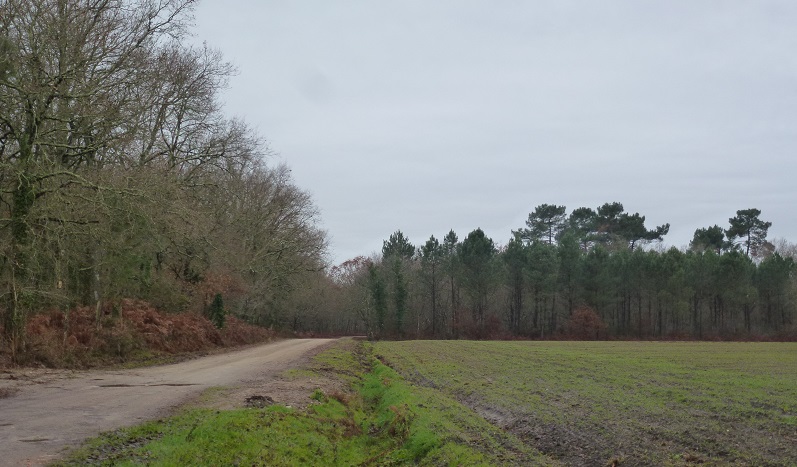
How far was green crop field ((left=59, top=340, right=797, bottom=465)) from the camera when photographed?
11.1 meters

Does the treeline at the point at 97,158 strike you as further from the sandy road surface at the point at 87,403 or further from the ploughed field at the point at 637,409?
the ploughed field at the point at 637,409

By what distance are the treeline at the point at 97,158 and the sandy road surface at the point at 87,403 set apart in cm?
453

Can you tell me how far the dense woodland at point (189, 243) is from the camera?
2145cm

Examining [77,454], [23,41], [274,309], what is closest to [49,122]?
[23,41]

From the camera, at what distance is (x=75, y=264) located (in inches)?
1126

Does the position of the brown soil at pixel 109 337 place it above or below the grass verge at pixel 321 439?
above

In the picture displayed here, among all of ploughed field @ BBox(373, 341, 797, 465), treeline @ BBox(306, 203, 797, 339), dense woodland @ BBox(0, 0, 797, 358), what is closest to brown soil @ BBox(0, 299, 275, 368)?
dense woodland @ BBox(0, 0, 797, 358)

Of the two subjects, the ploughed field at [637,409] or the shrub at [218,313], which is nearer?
the ploughed field at [637,409]

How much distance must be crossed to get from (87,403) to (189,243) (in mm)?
21541

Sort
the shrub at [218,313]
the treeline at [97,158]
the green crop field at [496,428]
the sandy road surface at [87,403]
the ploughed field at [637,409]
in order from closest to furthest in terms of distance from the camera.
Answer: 1. the sandy road surface at [87,403]
2. the green crop field at [496,428]
3. the ploughed field at [637,409]
4. the treeline at [97,158]
5. the shrub at [218,313]

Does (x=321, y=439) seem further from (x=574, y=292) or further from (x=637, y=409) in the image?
(x=574, y=292)

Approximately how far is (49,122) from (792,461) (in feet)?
77.4

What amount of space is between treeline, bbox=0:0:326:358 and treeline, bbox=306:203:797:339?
62983 millimetres

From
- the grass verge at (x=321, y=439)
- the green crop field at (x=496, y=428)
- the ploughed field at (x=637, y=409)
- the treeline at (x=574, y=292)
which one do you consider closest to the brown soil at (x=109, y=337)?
the green crop field at (x=496, y=428)
